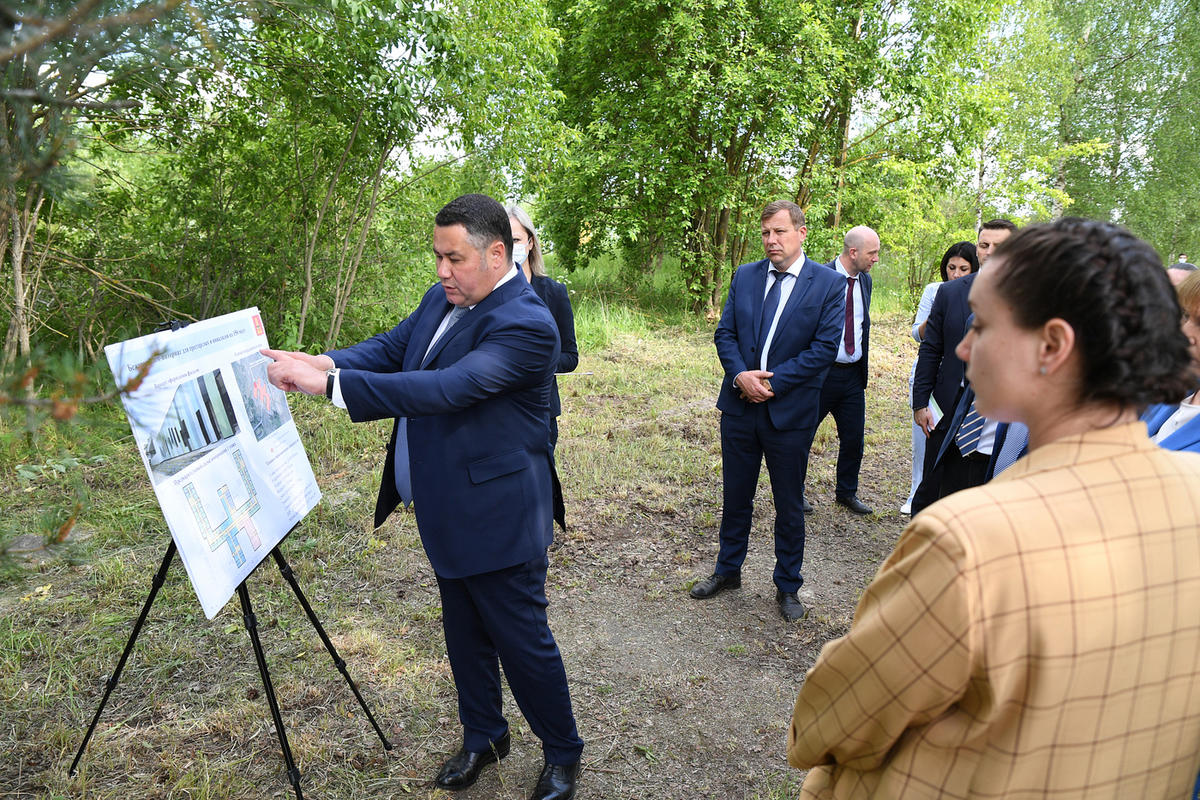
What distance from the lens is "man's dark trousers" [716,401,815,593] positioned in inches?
156

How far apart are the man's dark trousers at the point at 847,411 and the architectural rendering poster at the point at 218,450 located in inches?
152

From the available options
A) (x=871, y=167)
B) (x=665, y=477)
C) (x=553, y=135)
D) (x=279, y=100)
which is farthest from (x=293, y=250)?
(x=871, y=167)

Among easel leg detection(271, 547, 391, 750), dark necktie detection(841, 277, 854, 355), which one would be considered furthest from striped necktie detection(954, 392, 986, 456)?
easel leg detection(271, 547, 391, 750)

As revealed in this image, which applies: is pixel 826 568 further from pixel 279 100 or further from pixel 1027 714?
pixel 279 100

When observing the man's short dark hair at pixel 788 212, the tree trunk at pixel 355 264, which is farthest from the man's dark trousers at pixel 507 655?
the tree trunk at pixel 355 264

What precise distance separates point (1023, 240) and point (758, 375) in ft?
9.24

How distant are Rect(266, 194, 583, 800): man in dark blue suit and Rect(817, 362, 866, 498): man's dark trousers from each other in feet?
11.0

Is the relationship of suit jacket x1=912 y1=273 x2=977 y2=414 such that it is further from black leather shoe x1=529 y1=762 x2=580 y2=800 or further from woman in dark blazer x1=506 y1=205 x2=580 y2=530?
black leather shoe x1=529 y1=762 x2=580 y2=800

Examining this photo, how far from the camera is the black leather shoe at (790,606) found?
A: 13.3 ft

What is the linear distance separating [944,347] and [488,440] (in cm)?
297

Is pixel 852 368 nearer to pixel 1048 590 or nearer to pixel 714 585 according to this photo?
pixel 714 585

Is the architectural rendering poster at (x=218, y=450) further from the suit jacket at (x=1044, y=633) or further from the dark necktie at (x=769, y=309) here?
the dark necktie at (x=769, y=309)

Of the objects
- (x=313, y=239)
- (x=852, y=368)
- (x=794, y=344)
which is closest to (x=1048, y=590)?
(x=794, y=344)

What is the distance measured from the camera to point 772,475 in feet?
13.4
